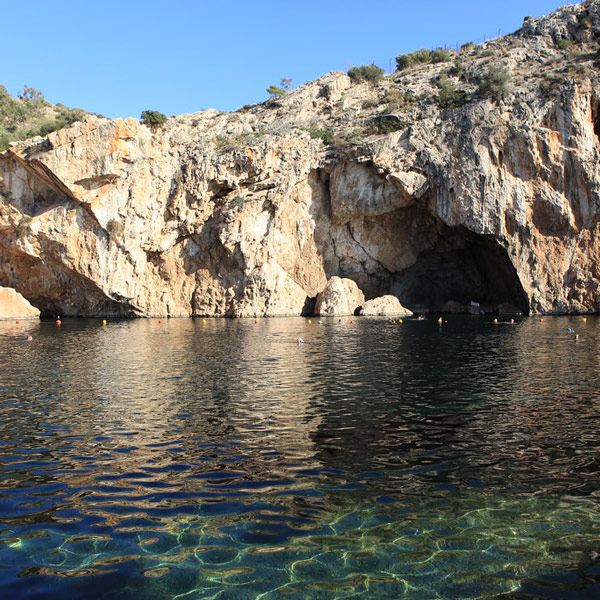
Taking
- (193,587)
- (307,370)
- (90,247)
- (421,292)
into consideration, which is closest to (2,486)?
(193,587)

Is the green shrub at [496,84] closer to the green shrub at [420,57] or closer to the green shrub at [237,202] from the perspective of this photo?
the green shrub at [420,57]

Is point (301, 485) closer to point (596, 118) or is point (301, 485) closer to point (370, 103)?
point (596, 118)

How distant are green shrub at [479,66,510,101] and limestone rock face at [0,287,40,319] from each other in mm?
50028

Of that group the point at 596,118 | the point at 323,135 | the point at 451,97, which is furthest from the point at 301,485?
the point at 451,97

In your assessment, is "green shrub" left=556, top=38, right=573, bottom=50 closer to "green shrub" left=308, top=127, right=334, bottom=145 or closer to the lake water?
"green shrub" left=308, top=127, right=334, bottom=145

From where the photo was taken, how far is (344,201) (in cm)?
5638

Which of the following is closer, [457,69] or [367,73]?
[457,69]

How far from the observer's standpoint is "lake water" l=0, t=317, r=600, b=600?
20.3ft

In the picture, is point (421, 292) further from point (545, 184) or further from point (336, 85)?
point (336, 85)

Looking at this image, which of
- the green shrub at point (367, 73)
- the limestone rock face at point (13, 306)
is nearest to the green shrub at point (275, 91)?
the green shrub at point (367, 73)

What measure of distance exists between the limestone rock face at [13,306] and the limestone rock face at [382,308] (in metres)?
32.8

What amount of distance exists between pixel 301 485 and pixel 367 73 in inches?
2700

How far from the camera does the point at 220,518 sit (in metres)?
7.62

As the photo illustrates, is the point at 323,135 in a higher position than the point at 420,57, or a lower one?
lower
